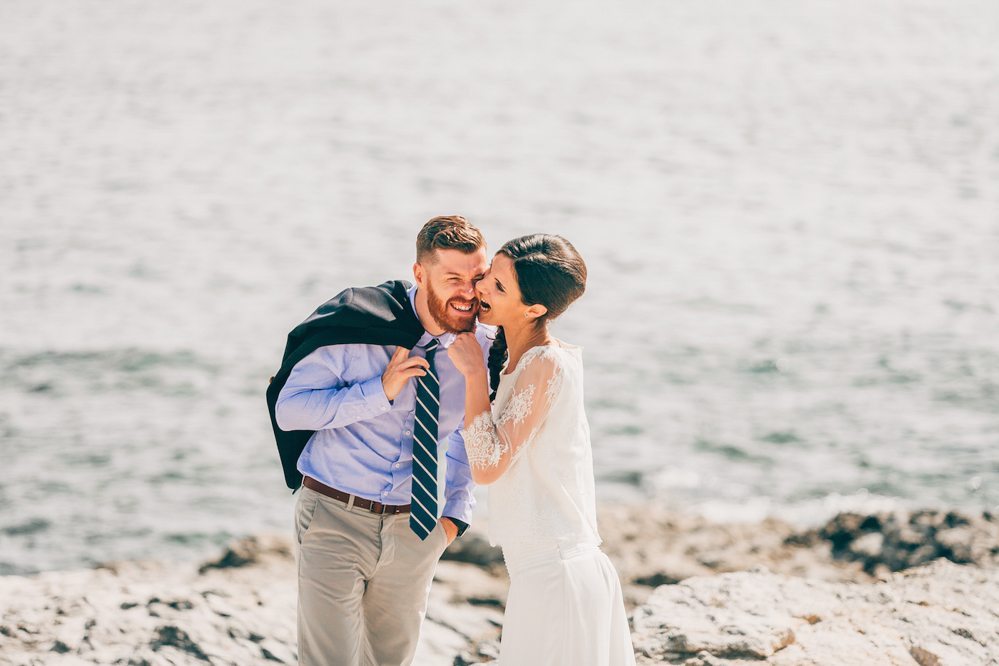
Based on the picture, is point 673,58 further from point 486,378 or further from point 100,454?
point 486,378

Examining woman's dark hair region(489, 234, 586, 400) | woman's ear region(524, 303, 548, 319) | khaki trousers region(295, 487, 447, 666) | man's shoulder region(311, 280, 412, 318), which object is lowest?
khaki trousers region(295, 487, 447, 666)

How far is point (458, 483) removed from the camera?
5121 millimetres

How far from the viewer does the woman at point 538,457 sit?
14.6 feet

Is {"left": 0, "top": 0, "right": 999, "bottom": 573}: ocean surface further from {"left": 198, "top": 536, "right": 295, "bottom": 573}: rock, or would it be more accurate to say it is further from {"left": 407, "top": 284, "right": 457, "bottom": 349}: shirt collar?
{"left": 407, "top": 284, "right": 457, "bottom": 349}: shirt collar

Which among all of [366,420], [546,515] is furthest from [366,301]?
[546,515]

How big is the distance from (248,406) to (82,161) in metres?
11.9

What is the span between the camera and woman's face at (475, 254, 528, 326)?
4469 mm

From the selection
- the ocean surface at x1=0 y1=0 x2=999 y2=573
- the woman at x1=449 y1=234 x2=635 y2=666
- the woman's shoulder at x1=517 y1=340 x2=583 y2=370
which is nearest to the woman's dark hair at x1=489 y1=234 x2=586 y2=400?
the woman at x1=449 y1=234 x2=635 y2=666

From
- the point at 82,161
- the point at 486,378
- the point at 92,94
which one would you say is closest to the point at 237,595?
the point at 486,378

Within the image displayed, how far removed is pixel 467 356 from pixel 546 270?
0.44 m

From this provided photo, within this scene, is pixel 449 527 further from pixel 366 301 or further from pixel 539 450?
pixel 366 301

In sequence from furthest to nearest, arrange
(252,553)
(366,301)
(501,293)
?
(252,553) → (366,301) → (501,293)

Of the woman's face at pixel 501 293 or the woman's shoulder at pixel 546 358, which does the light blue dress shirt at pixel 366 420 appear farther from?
the woman's shoulder at pixel 546 358

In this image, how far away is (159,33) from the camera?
120 feet
